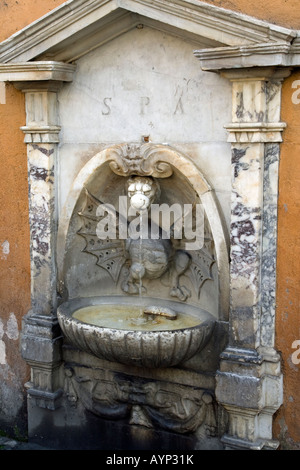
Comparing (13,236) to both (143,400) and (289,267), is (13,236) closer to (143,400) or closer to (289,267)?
(143,400)

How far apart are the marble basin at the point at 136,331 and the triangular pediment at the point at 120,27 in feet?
5.47

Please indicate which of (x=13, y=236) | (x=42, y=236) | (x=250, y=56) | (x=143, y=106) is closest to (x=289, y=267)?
(x=250, y=56)

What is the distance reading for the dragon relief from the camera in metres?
4.27

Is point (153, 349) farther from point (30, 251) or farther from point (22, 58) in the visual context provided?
point (22, 58)

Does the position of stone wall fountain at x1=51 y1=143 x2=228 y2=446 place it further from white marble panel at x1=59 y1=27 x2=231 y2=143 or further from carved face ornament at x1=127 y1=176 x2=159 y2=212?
white marble panel at x1=59 y1=27 x2=231 y2=143

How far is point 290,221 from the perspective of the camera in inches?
146

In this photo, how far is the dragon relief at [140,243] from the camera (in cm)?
427

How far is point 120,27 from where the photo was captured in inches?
161

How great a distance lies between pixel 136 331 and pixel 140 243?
77cm

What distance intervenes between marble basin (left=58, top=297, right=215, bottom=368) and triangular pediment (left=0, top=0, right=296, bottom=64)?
1666 mm

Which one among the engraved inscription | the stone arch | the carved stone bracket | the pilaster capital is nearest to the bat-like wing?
the stone arch

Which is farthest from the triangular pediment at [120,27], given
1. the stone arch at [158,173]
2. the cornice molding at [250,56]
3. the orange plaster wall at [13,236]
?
the stone arch at [158,173]

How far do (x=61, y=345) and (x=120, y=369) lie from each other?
Answer: 1.56 feet

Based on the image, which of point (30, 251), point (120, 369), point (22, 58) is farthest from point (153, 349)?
point (22, 58)
